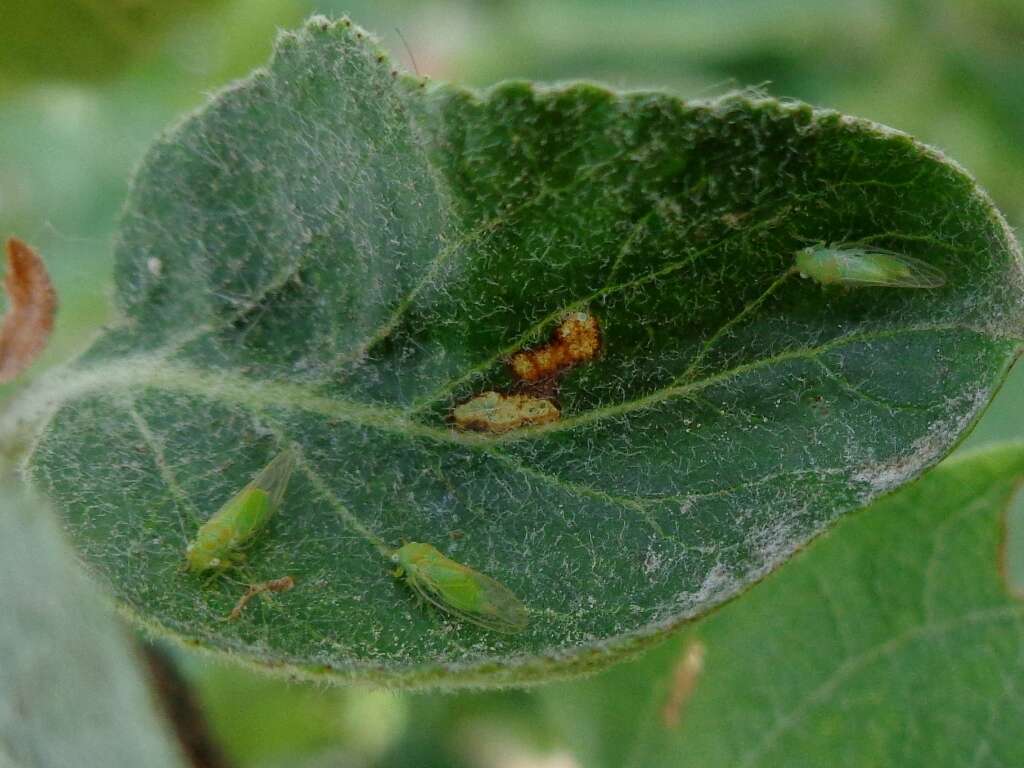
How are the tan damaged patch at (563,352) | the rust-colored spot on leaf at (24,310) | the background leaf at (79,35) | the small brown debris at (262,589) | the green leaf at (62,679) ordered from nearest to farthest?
the green leaf at (62,679), the small brown debris at (262,589), the tan damaged patch at (563,352), the rust-colored spot on leaf at (24,310), the background leaf at (79,35)

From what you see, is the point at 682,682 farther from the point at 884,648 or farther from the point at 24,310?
the point at 24,310

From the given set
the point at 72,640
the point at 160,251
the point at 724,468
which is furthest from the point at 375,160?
the point at 72,640

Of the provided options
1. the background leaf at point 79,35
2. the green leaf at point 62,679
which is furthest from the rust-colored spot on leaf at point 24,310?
the green leaf at point 62,679

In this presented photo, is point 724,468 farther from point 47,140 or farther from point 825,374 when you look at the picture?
point 47,140

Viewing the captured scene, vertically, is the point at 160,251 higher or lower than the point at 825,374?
higher

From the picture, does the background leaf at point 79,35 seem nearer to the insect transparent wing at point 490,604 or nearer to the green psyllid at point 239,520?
the green psyllid at point 239,520

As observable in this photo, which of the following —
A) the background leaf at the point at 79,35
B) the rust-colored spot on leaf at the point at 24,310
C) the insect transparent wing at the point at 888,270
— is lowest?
the insect transparent wing at the point at 888,270

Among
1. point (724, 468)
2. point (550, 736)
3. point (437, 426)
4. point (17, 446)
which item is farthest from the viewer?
point (550, 736)
